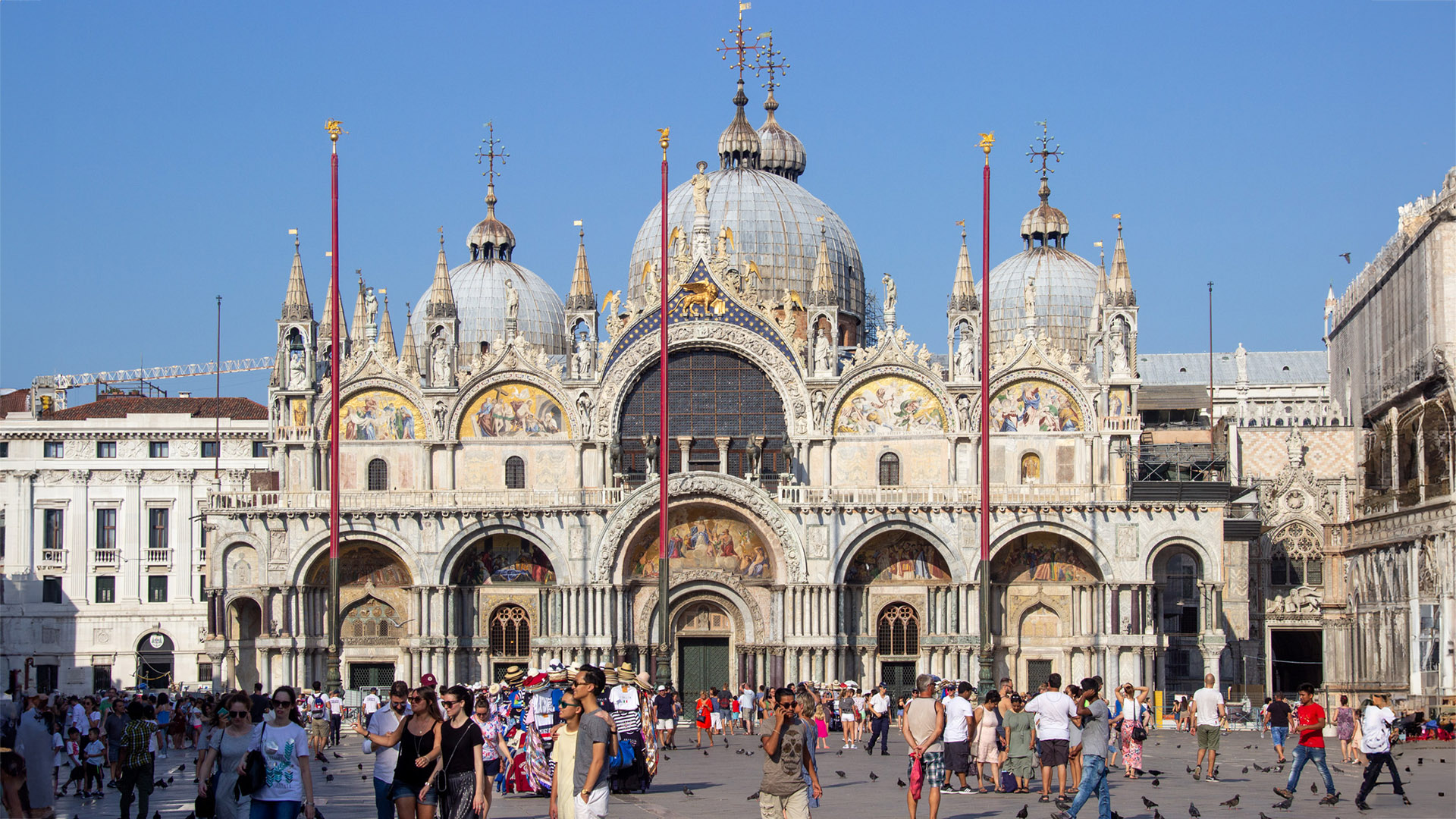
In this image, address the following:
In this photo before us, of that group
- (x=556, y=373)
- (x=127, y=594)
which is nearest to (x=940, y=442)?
(x=556, y=373)

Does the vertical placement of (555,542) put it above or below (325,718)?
above

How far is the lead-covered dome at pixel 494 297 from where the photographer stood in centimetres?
7844

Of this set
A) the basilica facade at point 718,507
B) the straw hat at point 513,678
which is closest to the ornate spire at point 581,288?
the basilica facade at point 718,507

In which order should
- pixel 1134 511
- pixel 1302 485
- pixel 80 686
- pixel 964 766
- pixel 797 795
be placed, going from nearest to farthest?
pixel 797 795
pixel 964 766
pixel 1134 511
pixel 1302 485
pixel 80 686

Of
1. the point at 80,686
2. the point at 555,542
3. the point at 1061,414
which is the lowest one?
the point at 80,686

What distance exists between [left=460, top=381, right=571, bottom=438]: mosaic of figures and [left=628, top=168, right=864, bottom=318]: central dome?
9296mm

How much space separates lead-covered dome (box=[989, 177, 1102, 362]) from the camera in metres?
75.8

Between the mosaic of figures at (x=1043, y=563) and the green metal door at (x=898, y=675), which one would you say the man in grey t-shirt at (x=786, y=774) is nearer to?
the mosaic of figures at (x=1043, y=563)

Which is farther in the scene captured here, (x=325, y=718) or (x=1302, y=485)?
(x=1302, y=485)

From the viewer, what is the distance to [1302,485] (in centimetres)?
6806

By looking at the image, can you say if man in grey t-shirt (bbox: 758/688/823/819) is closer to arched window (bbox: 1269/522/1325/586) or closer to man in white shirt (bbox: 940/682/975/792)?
man in white shirt (bbox: 940/682/975/792)

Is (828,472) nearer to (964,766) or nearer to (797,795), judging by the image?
(964,766)

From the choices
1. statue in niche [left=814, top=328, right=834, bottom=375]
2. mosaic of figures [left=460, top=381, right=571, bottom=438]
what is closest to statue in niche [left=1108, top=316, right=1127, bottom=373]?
statue in niche [left=814, top=328, right=834, bottom=375]

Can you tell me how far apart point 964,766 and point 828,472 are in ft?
99.4
